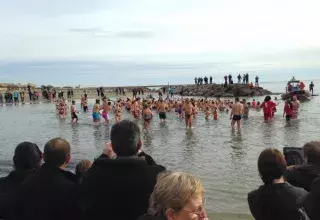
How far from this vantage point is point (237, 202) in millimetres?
7660

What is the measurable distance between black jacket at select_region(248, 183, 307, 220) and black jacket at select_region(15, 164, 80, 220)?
5.31ft

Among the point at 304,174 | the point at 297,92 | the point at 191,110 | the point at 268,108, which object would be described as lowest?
the point at 297,92

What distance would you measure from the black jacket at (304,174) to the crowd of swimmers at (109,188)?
1.69 ft

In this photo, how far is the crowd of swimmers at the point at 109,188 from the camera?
10.6 ft

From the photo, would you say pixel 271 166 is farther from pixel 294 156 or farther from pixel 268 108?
pixel 268 108

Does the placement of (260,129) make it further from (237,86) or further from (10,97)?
(237,86)

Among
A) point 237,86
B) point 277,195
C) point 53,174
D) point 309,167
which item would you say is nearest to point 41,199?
point 53,174

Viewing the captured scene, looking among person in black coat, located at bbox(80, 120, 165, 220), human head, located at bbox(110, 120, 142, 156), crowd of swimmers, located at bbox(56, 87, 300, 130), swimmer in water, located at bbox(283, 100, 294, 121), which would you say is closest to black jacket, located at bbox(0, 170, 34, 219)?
person in black coat, located at bbox(80, 120, 165, 220)

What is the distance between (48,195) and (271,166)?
1909mm

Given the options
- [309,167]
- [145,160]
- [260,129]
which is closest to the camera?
[145,160]

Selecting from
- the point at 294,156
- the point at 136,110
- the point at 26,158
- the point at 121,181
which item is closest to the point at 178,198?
the point at 121,181

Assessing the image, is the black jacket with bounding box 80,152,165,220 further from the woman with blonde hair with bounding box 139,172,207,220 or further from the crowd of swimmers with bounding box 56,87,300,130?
the crowd of swimmers with bounding box 56,87,300,130

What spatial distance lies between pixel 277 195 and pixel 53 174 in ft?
6.32

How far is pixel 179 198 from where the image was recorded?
2.26 m
